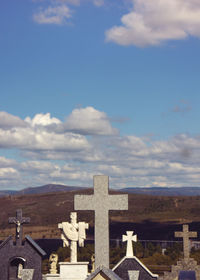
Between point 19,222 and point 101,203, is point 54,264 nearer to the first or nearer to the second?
point 19,222

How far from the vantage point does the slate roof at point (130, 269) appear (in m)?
28.6

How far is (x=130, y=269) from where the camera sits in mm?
28938

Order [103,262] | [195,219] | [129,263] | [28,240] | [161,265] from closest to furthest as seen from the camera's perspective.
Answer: [103,262]
[28,240]
[129,263]
[161,265]
[195,219]

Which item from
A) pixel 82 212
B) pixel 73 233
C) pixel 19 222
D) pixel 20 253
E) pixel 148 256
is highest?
A: pixel 82 212

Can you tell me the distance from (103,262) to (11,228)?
11404 cm

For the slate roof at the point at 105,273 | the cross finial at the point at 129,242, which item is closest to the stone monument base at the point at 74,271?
the cross finial at the point at 129,242

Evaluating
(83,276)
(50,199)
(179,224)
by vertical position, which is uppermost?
(50,199)

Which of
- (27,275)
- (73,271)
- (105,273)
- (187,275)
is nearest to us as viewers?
(105,273)

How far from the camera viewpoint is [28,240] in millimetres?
26078

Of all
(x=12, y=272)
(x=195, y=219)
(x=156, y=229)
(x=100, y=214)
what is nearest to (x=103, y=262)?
(x=100, y=214)

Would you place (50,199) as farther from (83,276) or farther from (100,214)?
(100,214)

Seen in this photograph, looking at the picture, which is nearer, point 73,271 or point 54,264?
point 73,271

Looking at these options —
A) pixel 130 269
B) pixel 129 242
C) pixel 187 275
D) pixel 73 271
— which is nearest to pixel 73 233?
pixel 73 271

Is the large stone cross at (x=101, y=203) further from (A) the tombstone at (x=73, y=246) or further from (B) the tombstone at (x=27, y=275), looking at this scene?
(A) the tombstone at (x=73, y=246)
